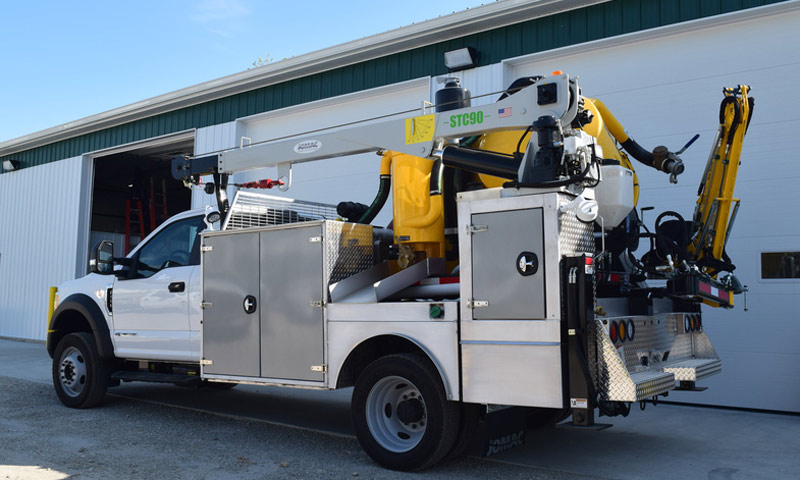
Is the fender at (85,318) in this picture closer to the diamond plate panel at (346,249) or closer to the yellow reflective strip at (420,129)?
the diamond plate panel at (346,249)

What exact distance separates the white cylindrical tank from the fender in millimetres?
5390

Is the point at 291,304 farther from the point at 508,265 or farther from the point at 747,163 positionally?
the point at 747,163

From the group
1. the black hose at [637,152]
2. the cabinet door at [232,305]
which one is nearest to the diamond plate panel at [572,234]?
the black hose at [637,152]

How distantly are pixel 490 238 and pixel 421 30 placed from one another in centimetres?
669

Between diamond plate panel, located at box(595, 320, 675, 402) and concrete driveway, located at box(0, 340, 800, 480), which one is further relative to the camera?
concrete driveway, located at box(0, 340, 800, 480)

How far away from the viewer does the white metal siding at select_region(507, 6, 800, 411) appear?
8016mm

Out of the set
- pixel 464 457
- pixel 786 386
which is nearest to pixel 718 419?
pixel 786 386

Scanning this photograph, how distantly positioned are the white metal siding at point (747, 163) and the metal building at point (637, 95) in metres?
0.01

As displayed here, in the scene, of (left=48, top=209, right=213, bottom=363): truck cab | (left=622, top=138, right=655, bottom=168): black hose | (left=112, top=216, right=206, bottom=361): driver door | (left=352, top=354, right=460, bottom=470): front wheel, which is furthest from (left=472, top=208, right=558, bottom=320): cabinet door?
(left=112, top=216, right=206, bottom=361): driver door

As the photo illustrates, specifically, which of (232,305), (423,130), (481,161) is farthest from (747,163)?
(232,305)

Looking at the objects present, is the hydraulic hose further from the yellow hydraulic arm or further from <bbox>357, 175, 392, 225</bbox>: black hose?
the yellow hydraulic arm

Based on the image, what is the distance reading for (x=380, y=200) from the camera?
6559 millimetres

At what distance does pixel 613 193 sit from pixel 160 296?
4624mm

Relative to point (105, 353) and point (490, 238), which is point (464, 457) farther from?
point (105, 353)
